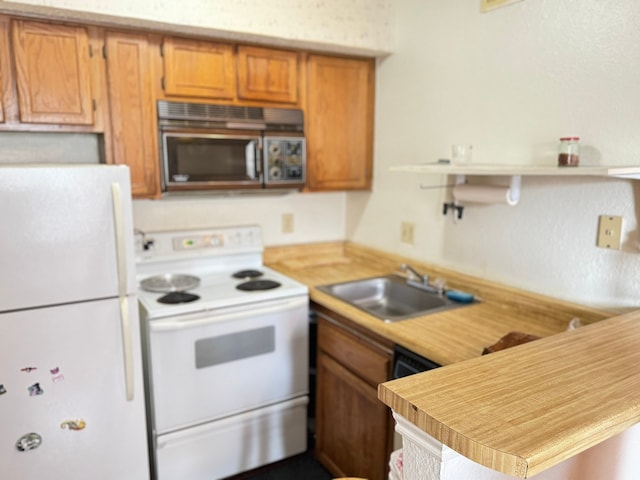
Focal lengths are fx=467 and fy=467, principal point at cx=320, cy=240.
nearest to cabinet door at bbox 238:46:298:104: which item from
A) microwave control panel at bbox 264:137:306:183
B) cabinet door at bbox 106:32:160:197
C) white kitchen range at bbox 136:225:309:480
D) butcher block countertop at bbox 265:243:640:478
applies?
microwave control panel at bbox 264:137:306:183

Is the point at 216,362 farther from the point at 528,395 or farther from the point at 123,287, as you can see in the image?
the point at 528,395

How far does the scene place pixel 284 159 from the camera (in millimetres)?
2402

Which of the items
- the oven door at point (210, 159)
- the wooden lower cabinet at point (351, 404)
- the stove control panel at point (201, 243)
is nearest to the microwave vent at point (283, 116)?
the oven door at point (210, 159)

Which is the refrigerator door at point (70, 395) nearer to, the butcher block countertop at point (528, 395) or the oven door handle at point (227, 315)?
the oven door handle at point (227, 315)

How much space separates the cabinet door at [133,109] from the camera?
1999 millimetres

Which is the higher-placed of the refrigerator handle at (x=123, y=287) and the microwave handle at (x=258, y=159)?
the microwave handle at (x=258, y=159)

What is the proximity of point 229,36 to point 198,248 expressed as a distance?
105 cm

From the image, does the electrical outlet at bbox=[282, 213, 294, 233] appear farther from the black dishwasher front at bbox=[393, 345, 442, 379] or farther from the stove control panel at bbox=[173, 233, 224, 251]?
the black dishwasher front at bbox=[393, 345, 442, 379]

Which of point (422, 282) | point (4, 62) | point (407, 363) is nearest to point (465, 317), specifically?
point (407, 363)

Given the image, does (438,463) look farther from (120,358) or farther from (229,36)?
(229,36)

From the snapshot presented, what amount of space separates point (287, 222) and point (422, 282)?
907 millimetres

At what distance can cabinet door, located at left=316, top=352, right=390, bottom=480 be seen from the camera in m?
1.83

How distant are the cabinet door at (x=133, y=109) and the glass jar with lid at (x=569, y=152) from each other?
65.2 inches

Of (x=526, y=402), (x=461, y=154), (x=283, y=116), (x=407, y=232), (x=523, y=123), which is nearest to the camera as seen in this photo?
(x=526, y=402)
